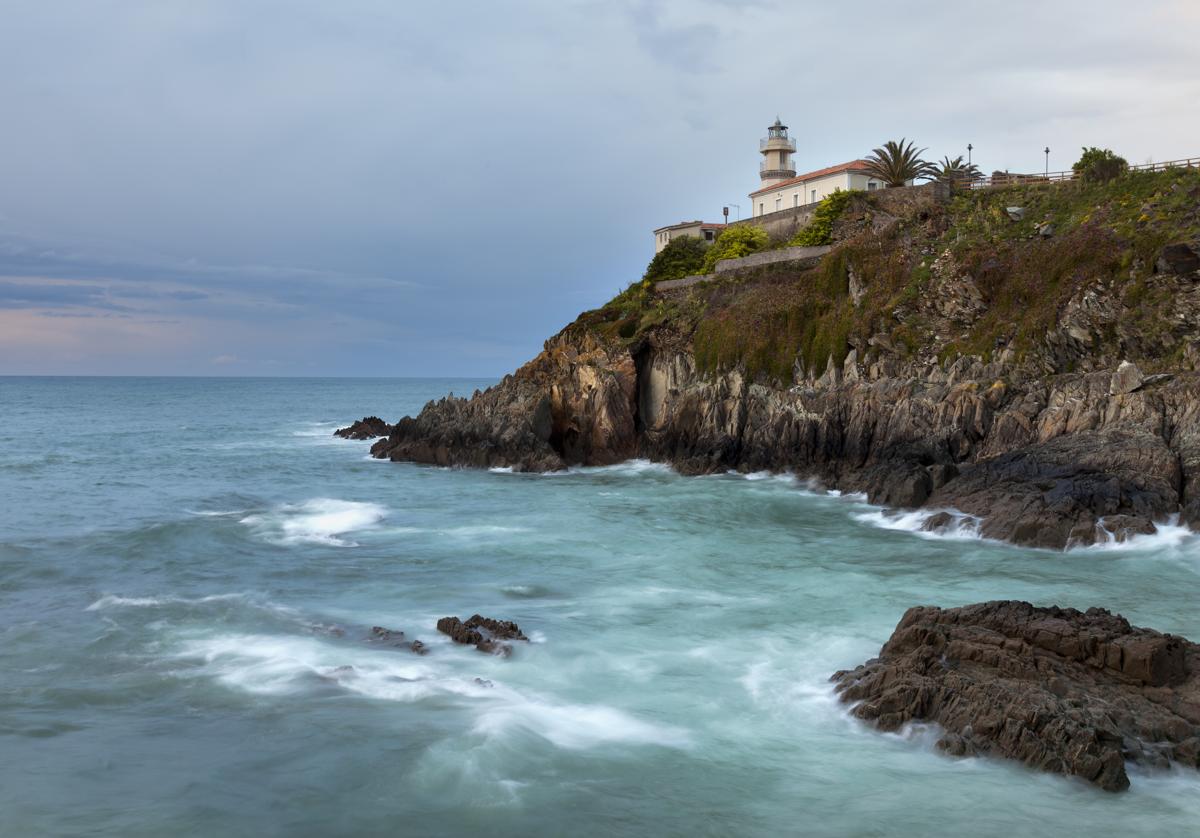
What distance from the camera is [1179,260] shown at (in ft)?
114

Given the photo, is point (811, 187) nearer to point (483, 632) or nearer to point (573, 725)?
point (483, 632)

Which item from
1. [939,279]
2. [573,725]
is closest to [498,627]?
[573,725]

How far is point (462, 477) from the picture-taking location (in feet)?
143

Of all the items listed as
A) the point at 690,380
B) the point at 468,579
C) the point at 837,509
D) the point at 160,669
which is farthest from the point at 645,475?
the point at 160,669

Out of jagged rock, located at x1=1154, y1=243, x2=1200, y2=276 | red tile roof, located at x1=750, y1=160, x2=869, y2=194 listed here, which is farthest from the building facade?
jagged rock, located at x1=1154, y1=243, x2=1200, y2=276

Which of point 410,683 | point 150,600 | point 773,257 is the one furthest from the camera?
point 773,257

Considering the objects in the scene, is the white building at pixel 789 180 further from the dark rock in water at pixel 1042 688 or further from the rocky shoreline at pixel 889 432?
the dark rock in water at pixel 1042 688

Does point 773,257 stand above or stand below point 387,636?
above

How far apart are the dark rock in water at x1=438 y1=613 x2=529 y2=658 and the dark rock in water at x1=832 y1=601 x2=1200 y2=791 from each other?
20.3 ft

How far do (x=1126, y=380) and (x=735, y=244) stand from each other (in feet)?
95.9

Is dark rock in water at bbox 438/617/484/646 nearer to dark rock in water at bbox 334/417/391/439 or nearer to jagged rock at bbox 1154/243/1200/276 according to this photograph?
jagged rock at bbox 1154/243/1200/276

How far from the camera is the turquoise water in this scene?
12094mm

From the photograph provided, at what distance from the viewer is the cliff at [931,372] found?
1136 inches

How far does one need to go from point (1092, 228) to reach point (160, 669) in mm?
38684
